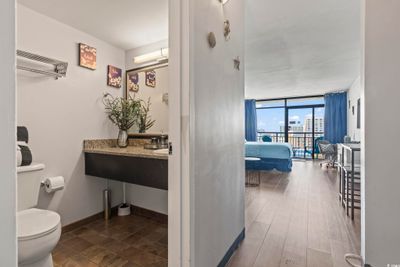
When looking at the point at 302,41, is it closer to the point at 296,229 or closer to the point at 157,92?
the point at 157,92

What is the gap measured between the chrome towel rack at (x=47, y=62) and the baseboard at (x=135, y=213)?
1.47 m

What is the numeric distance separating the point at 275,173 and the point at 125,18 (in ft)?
13.9

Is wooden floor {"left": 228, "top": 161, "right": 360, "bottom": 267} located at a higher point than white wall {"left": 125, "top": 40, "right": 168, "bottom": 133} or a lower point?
lower

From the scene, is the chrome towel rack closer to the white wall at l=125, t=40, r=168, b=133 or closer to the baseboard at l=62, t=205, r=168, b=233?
the white wall at l=125, t=40, r=168, b=133

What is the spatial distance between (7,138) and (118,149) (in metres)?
1.86

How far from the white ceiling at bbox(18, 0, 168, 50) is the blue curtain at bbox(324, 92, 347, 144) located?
20.5 ft

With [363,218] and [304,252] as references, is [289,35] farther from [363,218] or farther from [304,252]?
[304,252]

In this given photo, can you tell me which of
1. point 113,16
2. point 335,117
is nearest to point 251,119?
point 335,117

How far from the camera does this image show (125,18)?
1946 millimetres

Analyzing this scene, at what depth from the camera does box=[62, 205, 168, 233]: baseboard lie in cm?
209

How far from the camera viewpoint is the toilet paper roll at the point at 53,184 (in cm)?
184

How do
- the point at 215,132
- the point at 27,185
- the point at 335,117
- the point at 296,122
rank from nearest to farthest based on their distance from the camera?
the point at 215,132 < the point at 27,185 < the point at 335,117 < the point at 296,122

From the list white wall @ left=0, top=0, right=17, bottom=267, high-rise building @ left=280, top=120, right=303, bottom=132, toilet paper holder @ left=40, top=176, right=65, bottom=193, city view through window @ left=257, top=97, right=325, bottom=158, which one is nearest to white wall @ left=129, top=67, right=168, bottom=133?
toilet paper holder @ left=40, top=176, right=65, bottom=193

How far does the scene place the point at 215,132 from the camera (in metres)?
1.40
